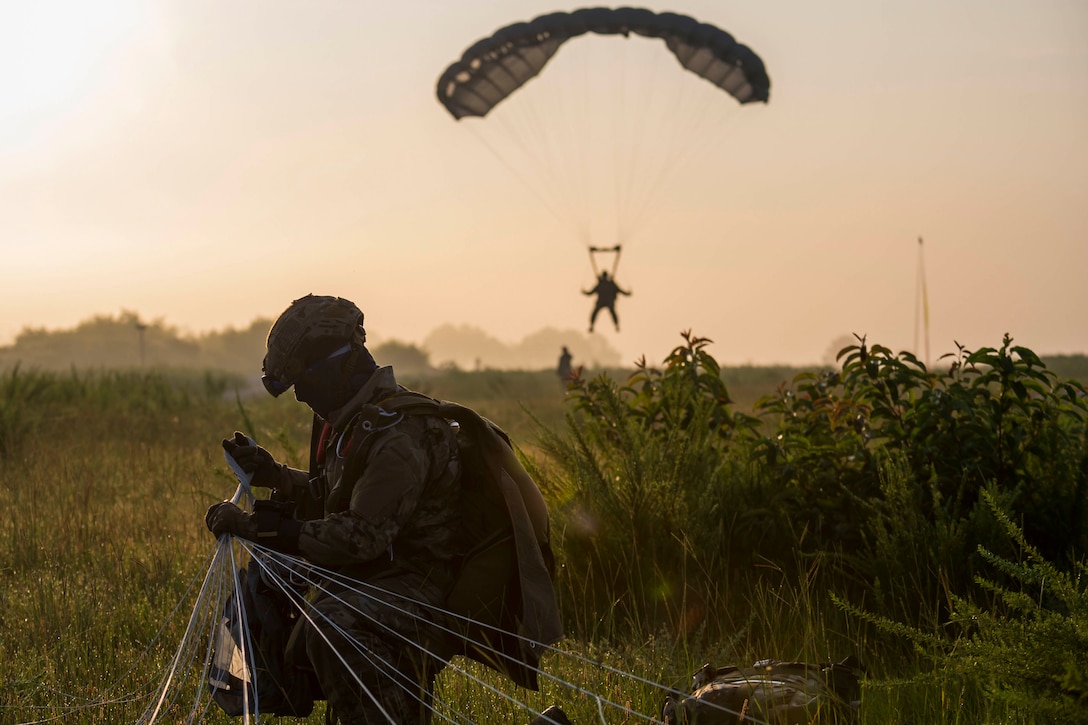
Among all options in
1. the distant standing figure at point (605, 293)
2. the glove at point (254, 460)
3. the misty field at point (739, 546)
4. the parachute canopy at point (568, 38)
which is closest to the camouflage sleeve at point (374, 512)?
the glove at point (254, 460)

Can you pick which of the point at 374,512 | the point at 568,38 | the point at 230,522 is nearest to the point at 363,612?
the point at 374,512

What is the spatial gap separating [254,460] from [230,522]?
542 mm

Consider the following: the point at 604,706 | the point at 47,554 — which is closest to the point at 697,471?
the point at 604,706

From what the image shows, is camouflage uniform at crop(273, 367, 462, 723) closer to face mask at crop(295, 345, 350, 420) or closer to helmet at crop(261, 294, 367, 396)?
face mask at crop(295, 345, 350, 420)

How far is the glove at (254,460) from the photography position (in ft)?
12.3

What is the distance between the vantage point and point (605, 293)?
2341 centimetres

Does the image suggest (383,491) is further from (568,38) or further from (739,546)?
(568,38)

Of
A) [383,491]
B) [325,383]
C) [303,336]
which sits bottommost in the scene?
[383,491]

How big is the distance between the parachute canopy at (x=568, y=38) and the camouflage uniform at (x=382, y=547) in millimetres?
12836

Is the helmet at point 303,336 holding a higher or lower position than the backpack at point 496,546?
higher

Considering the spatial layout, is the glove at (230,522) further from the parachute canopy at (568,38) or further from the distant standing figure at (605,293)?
the distant standing figure at (605,293)

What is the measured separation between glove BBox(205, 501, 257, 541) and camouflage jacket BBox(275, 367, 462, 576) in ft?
0.52

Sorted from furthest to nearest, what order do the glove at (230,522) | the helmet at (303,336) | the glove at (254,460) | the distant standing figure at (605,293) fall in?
1. the distant standing figure at (605,293)
2. the glove at (254,460)
3. the helmet at (303,336)
4. the glove at (230,522)

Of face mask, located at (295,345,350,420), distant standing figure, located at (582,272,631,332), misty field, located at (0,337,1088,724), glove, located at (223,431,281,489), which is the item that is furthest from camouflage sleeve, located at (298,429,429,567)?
distant standing figure, located at (582,272,631,332)
